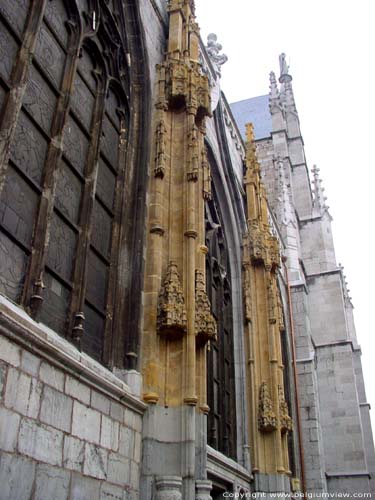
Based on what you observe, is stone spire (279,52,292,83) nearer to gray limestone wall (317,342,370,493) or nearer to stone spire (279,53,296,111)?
stone spire (279,53,296,111)

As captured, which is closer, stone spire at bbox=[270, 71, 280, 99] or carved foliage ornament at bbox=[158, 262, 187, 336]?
carved foliage ornament at bbox=[158, 262, 187, 336]

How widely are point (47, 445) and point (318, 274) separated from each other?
1903 cm

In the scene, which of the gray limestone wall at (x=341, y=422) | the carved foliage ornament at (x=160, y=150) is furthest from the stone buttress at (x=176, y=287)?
the gray limestone wall at (x=341, y=422)

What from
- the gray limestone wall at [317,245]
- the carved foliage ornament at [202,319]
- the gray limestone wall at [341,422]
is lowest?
the carved foliage ornament at [202,319]

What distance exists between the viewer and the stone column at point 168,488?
562cm

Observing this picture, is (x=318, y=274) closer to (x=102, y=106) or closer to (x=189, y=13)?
(x=189, y=13)

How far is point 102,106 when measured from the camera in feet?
23.6

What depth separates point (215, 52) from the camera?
44.1 ft

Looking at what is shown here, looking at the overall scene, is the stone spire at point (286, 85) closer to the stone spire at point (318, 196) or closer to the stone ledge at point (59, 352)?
the stone spire at point (318, 196)

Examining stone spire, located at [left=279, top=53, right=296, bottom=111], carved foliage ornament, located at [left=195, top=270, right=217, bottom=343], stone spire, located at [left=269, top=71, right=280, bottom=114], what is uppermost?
stone spire, located at [left=279, top=53, right=296, bottom=111]

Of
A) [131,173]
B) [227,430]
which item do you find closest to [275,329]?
[227,430]

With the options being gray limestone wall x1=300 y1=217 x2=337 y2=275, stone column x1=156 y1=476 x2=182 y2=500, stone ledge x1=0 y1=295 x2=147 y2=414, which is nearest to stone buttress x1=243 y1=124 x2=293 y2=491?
stone column x1=156 y1=476 x2=182 y2=500

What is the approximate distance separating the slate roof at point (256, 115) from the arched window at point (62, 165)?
19625mm

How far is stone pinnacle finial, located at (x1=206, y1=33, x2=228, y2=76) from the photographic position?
13258 millimetres
